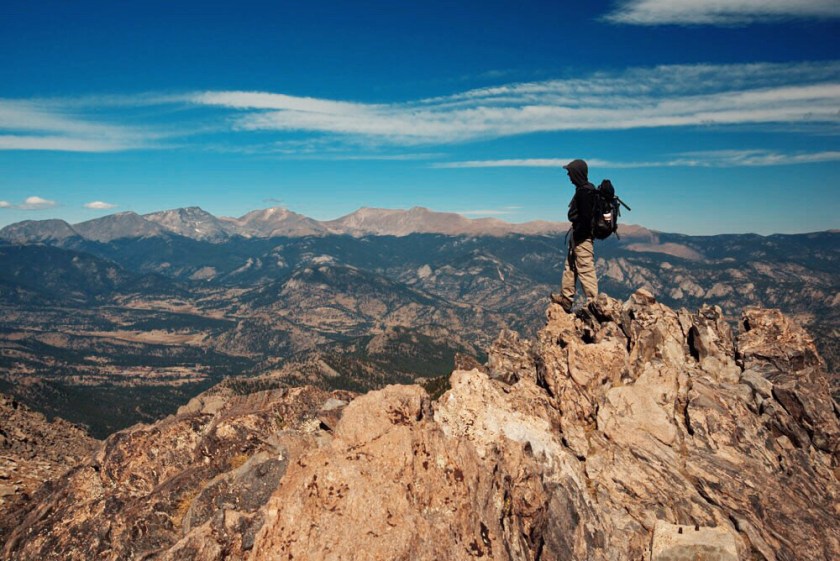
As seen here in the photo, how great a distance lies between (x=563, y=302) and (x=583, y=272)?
6.15 meters

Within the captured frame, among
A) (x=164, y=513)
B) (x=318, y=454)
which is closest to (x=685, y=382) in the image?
(x=318, y=454)

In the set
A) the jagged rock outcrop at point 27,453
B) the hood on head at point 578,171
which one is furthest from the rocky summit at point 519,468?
the hood on head at point 578,171

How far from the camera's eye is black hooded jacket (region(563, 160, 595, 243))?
117 ft

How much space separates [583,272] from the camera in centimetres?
3934

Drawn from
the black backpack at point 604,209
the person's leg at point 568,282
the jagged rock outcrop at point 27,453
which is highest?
the black backpack at point 604,209

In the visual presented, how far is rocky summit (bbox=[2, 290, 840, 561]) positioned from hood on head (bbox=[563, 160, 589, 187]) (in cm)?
1226

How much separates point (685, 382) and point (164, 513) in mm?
35545

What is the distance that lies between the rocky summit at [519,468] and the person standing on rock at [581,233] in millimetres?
4992

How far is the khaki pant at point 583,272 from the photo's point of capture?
38.2 meters

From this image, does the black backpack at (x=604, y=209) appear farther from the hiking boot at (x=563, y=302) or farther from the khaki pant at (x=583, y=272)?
the hiking boot at (x=563, y=302)

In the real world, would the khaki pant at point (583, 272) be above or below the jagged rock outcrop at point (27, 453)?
above

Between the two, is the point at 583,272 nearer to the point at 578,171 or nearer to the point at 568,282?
the point at 568,282

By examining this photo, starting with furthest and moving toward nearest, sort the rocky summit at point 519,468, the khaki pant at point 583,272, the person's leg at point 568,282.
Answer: the person's leg at point 568,282
the khaki pant at point 583,272
the rocky summit at point 519,468

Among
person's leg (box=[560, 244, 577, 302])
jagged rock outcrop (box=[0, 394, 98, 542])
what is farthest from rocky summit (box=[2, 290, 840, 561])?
jagged rock outcrop (box=[0, 394, 98, 542])
